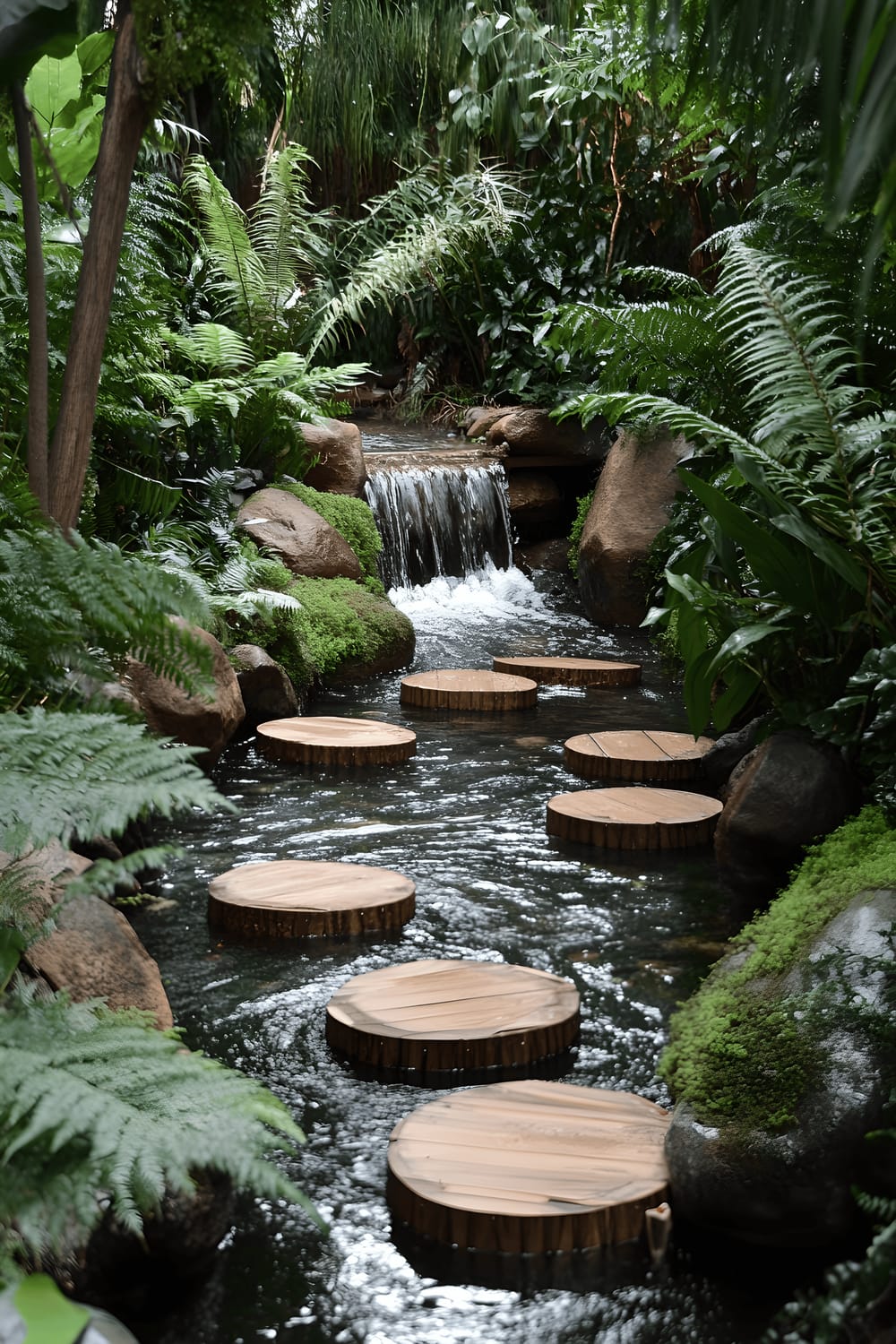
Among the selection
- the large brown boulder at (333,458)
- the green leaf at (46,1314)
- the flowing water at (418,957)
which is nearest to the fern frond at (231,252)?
the large brown boulder at (333,458)

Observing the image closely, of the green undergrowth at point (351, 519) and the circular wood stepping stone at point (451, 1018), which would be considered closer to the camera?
the circular wood stepping stone at point (451, 1018)

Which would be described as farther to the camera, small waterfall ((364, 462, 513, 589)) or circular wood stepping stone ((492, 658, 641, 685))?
small waterfall ((364, 462, 513, 589))

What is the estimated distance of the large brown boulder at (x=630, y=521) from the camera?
10219 mm

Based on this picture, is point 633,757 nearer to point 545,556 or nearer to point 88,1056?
point 88,1056

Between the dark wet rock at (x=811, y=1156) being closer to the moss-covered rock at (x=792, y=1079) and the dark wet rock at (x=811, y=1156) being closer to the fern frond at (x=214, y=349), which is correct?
the moss-covered rock at (x=792, y=1079)

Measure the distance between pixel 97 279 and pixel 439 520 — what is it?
7492mm

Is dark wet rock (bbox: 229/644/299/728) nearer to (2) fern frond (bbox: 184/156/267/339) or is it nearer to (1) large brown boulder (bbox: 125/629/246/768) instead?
(1) large brown boulder (bbox: 125/629/246/768)

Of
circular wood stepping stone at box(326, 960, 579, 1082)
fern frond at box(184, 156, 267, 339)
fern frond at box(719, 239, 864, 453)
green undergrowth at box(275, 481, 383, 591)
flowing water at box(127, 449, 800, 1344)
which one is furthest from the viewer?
fern frond at box(184, 156, 267, 339)

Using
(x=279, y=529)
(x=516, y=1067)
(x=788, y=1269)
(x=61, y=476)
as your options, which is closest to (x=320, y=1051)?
(x=516, y=1067)

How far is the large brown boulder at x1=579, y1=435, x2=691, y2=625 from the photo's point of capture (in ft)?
33.5

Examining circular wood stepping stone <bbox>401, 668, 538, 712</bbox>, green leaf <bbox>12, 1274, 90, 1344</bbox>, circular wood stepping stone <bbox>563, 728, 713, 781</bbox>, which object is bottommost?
circular wood stepping stone <bbox>563, 728, 713, 781</bbox>

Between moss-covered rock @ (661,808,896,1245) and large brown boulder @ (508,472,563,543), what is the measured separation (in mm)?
8861

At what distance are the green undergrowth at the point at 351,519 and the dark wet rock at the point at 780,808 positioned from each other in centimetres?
513

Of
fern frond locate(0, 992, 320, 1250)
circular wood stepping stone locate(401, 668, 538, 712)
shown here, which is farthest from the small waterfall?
fern frond locate(0, 992, 320, 1250)
